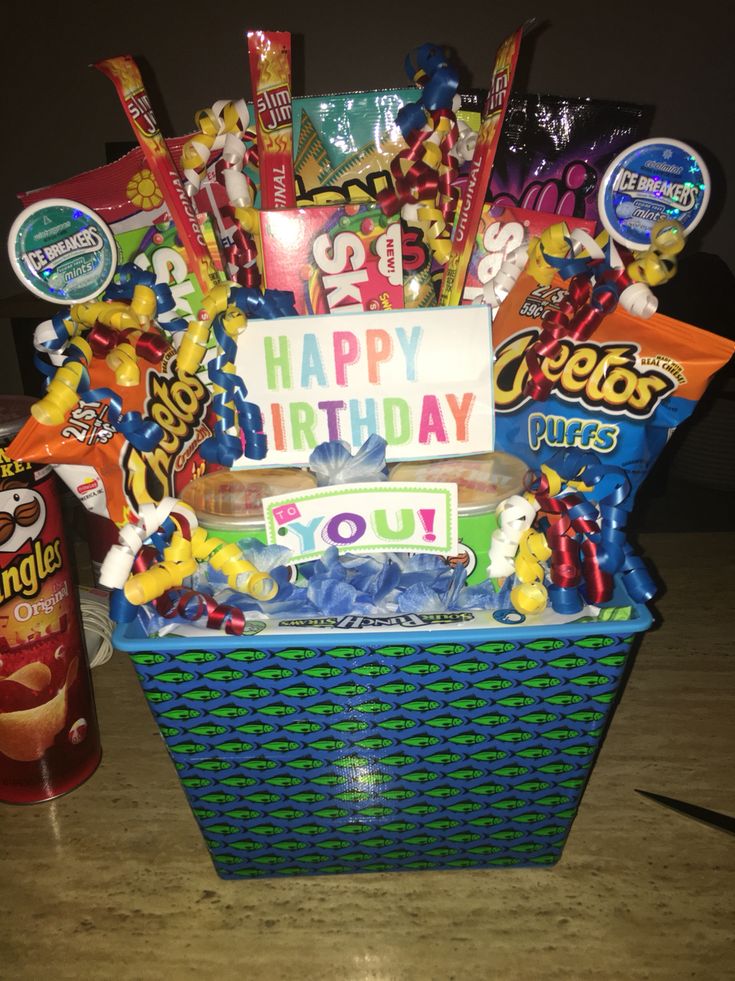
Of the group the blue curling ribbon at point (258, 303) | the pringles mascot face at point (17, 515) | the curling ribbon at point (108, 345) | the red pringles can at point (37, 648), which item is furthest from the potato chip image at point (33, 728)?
the blue curling ribbon at point (258, 303)

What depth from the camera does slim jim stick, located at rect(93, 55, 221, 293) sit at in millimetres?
587

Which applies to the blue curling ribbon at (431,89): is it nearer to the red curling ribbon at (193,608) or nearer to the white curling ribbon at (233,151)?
the white curling ribbon at (233,151)

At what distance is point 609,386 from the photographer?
58cm

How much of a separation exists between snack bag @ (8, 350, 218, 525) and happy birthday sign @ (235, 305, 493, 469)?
0.20 feet

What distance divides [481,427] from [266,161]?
28 cm

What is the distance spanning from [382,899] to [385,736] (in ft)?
0.41

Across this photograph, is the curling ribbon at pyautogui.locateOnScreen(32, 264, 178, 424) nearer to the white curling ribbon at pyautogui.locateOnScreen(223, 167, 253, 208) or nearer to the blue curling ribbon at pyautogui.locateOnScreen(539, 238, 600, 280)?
the white curling ribbon at pyautogui.locateOnScreen(223, 167, 253, 208)

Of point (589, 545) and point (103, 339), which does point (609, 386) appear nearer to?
point (589, 545)

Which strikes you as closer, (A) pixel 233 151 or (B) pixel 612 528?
(B) pixel 612 528

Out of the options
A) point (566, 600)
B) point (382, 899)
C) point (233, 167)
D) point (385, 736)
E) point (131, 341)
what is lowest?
point (382, 899)

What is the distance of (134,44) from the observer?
10.2 ft

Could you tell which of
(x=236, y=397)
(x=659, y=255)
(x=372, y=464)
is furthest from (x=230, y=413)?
(x=659, y=255)

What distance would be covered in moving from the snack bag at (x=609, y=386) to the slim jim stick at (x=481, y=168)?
70mm

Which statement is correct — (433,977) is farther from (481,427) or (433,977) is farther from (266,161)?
(266,161)
